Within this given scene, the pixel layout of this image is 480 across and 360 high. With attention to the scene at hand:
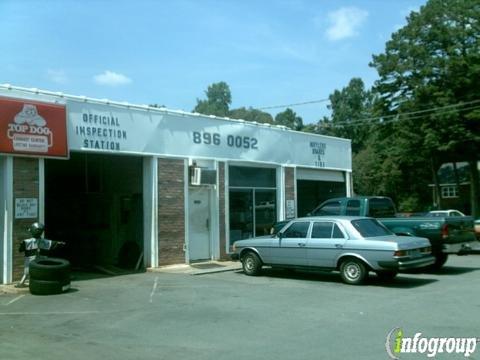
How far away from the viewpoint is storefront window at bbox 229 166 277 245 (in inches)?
781

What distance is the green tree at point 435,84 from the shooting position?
4381 centimetres

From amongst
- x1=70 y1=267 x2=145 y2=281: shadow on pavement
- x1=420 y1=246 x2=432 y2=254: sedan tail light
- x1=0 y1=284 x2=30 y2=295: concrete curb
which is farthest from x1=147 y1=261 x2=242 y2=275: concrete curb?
x1=420 y1=246 x2=432 y2=254: sedan tail light

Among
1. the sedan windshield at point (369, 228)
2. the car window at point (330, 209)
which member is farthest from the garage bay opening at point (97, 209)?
the sedan windshield at point (369, 228)

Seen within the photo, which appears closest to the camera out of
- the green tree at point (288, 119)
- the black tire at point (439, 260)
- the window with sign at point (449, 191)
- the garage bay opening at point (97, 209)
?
the black tire at point (439, 260)

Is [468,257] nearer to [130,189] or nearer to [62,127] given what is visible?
[130,189]

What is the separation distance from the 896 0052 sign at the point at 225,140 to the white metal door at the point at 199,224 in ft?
4.99

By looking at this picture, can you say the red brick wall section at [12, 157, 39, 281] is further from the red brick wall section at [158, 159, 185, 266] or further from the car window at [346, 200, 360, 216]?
the car window at [346, 200, 360, 216]

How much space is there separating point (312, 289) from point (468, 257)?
10426 mm

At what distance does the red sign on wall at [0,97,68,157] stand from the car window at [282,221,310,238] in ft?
19.0

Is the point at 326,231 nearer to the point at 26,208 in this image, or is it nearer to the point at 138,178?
the point at 138,178

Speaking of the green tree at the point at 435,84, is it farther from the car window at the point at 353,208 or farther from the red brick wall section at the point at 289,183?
the car window at the point at 353,208

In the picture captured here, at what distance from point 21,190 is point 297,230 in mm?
6643

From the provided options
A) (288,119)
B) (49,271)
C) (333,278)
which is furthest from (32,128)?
(288,119)

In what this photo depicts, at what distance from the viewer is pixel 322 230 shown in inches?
566
